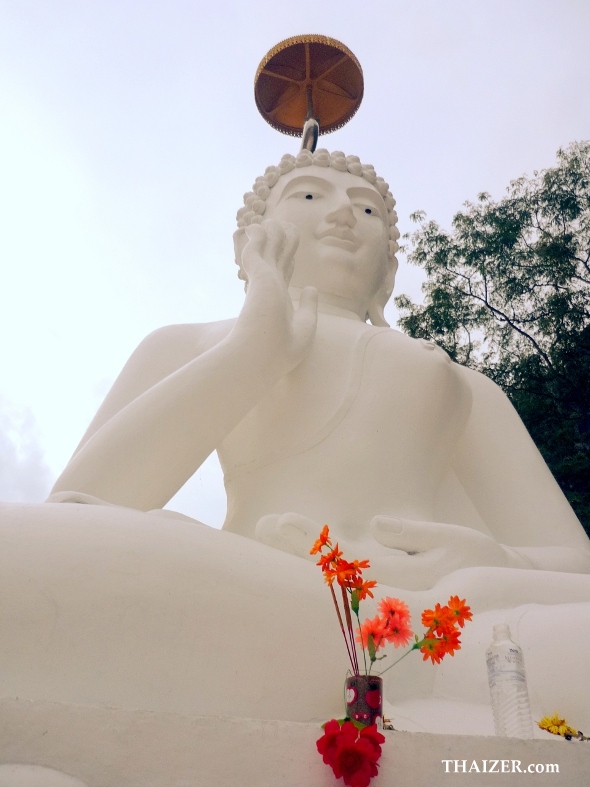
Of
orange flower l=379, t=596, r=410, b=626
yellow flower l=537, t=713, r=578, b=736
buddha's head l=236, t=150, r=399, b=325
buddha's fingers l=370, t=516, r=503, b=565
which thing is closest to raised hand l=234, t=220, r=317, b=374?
buddha's head l=236, t=150, r=399, b=325

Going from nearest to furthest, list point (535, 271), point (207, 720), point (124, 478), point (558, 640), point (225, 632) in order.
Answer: point (207, 720) → point (225, 632) → point (558, 640) → point (124, 478) → point (535, 271)

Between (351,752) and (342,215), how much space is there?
3027 millimetres

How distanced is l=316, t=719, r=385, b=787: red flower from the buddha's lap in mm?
575

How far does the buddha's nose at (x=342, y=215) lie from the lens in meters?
4.06

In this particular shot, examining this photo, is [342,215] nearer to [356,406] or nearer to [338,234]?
[338,234]

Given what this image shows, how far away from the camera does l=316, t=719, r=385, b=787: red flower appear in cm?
140

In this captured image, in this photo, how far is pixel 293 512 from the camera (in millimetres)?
3051

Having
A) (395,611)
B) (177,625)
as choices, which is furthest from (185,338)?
(395,611)

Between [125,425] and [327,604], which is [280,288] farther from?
[327,604]

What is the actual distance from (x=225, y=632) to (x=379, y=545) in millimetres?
1089

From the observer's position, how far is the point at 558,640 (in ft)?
7.16

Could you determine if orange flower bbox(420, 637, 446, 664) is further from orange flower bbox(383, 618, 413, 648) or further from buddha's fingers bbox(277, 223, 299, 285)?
buddha's fingers bbox(277, 223, 299, 285)

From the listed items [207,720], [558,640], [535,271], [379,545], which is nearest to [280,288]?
[379,545]

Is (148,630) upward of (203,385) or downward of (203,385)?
downward
